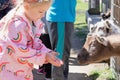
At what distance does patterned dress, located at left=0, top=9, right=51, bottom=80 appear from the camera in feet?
10.4

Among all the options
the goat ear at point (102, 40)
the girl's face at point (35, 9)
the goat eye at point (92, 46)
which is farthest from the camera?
the goat eye at point (92, 46)

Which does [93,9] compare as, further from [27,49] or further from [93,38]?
[27,49]

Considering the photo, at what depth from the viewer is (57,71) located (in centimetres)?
534

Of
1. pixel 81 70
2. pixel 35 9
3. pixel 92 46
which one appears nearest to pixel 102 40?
pixel 92 46

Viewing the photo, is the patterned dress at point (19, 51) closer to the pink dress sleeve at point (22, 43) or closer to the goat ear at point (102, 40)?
the pink dress sleeve at point (22, 43)

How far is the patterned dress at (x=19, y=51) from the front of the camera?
125 inches

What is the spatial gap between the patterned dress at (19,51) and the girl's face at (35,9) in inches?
2.3

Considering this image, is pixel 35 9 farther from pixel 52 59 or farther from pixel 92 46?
pixel 92 46

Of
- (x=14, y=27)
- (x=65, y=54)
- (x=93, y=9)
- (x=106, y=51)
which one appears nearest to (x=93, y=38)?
(x=106, y=51)

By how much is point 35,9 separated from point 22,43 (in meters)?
0.32

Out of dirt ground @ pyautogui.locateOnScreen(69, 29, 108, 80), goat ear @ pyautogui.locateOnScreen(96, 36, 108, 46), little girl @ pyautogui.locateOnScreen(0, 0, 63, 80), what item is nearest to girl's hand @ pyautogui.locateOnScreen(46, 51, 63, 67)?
little girl @ pyautogui.locateOnScreen(0, 0, 63, 80)

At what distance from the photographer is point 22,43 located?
319cm

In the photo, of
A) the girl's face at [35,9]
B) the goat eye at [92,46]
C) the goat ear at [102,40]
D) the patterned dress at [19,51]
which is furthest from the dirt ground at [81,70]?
the girl's face at [35,9]

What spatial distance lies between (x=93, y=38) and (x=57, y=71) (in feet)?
2.88
